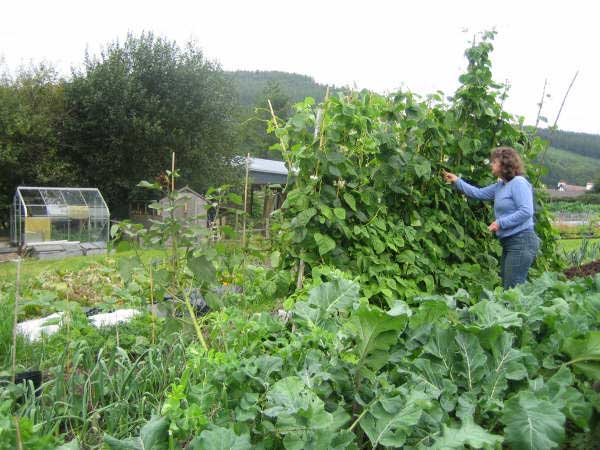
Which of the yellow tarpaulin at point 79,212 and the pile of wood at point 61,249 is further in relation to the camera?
the yellow tarpaulin at point 79,212

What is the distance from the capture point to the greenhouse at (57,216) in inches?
543

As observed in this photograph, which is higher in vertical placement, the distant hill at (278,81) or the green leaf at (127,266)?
the distant hill at (278,81)

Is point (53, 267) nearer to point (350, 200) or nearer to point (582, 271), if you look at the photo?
point (350, 200)

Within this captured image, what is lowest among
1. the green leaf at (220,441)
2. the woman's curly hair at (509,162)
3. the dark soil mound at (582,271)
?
the dark soil mound at (582,271)

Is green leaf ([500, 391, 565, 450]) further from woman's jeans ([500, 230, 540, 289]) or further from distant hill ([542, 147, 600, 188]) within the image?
distant hill ([542, 147, 600, 188])

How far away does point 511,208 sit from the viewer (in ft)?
13.7

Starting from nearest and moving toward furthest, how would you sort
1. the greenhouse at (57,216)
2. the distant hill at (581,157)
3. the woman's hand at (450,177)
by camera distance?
1. the woman's hand at (450,177)
2. the greenhouse at (57,216)
3. the distant hill at (581,157)

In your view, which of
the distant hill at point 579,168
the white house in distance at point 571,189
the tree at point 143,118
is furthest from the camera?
the white house in distance at point 571,189

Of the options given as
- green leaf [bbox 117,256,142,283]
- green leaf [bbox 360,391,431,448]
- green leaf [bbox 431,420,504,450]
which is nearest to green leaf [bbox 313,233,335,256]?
green leaf [bbox 117,256,142,283]

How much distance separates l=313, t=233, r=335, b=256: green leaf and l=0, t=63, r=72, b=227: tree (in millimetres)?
18542

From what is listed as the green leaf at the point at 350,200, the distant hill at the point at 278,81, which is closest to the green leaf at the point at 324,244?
the green leaf at the point at 350,200

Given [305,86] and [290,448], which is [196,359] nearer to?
[290,448]

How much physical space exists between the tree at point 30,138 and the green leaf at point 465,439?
20505 millimetres

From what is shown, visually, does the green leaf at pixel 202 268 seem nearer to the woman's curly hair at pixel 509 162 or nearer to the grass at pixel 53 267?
the woman's curly hair at pixel 509 162
